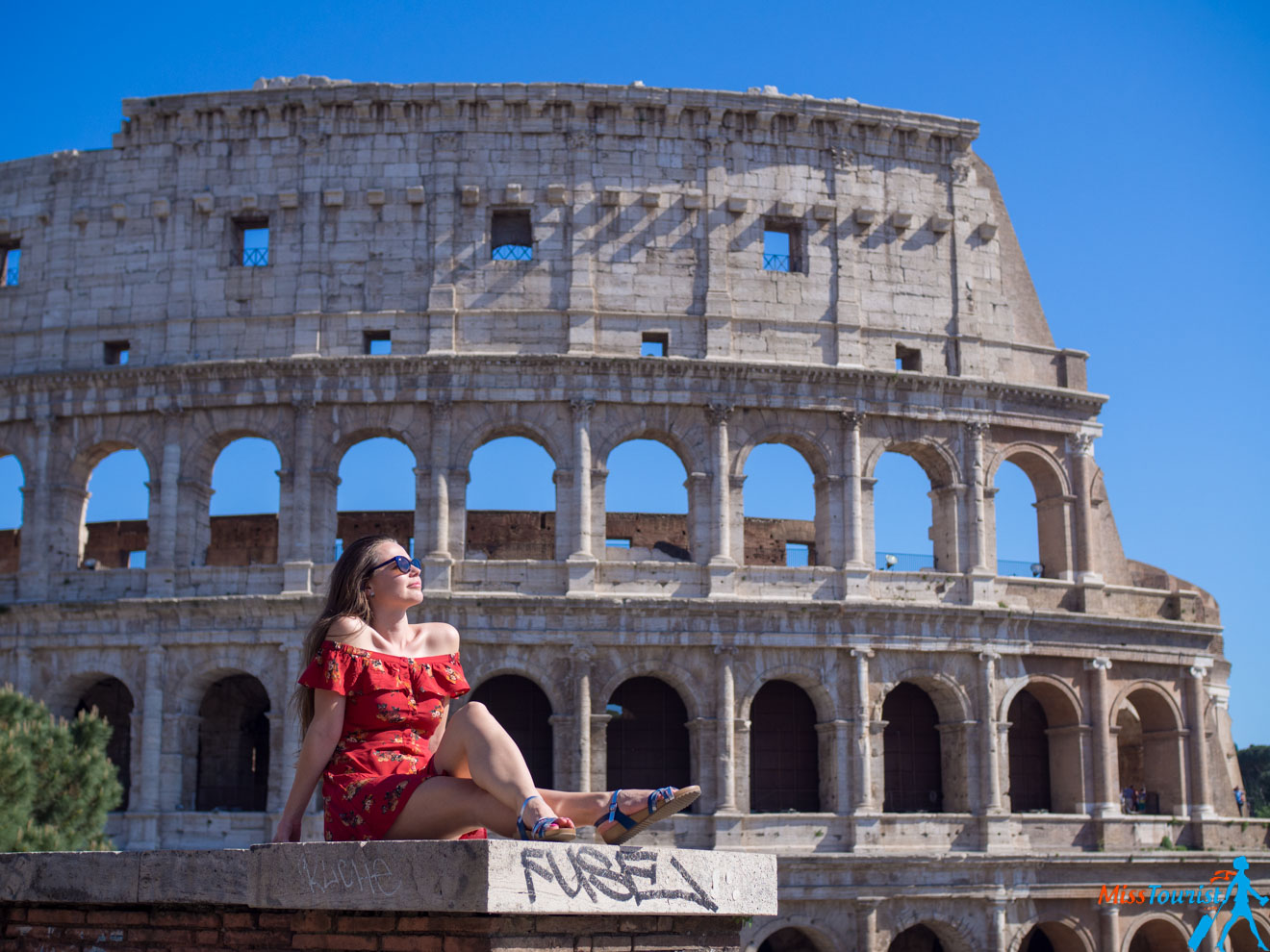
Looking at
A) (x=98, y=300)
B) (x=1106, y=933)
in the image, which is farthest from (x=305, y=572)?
(x=1106, y=933)

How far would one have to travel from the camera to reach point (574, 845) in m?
5.45

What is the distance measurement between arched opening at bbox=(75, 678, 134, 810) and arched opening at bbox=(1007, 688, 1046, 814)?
1583 centimetres

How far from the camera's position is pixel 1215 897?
82.7ft

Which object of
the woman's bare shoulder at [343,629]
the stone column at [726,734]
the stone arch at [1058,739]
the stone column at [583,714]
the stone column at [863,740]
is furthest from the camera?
the stone arch at [1058,739]

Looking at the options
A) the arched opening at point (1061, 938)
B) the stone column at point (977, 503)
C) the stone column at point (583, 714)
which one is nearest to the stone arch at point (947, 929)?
the arched opening at point (1061, 938)

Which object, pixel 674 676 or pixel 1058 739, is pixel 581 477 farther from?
pixel 1058 739

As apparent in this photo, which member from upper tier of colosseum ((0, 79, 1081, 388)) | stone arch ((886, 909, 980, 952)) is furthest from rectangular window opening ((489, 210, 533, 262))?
stone arch ((886, 909, 980, 952))

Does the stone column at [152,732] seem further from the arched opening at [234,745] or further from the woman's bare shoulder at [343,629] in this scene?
the woman's bare shoulder at [343,629]

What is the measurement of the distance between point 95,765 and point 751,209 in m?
14.3

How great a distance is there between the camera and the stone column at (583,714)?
901 inches

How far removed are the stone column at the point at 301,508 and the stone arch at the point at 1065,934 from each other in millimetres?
13200

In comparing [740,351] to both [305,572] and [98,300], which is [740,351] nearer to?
[305,572]

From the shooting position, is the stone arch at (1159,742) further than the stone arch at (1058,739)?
Yes

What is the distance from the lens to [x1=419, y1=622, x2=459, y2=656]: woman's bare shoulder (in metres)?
6.78
